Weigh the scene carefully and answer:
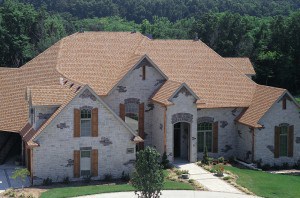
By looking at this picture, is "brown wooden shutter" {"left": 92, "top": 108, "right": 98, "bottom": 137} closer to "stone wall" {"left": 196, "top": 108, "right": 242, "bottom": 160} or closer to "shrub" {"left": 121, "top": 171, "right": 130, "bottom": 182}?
"shrub" {"left": 121, "top": 171, "right": 130, "bottom": 182}

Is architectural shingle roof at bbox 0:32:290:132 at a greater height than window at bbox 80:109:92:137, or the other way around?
architectural shingle roof at bbox 0:32:290:132

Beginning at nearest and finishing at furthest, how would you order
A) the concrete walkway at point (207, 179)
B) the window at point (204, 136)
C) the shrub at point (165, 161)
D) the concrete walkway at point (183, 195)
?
the concrete walkway at point (183, 195), the concrete walkway at point (207, 179), the shrub at point (165, 161), the window at point (204, 136)

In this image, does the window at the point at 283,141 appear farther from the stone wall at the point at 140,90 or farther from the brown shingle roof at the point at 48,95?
the brown shingle roof at the point at 48,95

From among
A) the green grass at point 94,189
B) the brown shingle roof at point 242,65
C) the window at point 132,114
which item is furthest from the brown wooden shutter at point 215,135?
the green grass at point 94,189

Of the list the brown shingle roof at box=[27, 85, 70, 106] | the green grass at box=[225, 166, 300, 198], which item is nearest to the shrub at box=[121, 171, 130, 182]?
the brown shingle roof at box=[27, 85, 70, 106]

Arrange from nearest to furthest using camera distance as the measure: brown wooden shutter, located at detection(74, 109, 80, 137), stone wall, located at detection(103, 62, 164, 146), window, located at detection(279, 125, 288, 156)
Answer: brown wooden shutter, located at detection(74, 109, 80, 137) → stone wall, located at detection(103, 62, 164, 146) → window, located at detection(279, 125, 288, 156)

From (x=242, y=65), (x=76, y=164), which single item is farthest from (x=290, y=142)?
(x=76, y=164)
